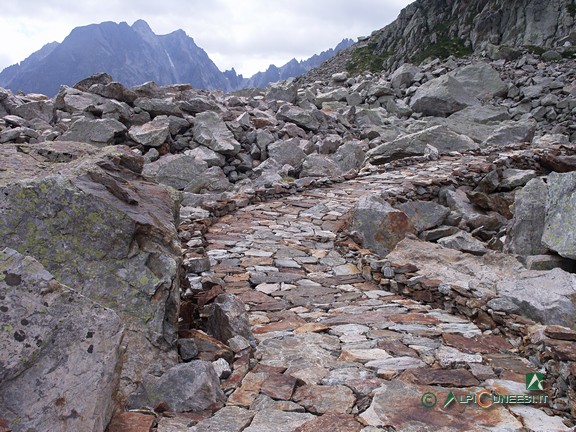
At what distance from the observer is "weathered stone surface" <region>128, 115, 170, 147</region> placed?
16.9m

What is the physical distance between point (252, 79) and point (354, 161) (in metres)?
170

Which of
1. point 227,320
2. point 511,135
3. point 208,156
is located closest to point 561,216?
point 227,320

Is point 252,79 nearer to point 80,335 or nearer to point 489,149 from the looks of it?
point 489,149

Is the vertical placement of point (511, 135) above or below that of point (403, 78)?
below

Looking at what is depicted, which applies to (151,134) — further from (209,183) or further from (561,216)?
(561,216)

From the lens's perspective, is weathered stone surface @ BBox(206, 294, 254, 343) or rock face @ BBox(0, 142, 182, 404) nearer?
rock face @ BBox(0, 142, 182, 404)

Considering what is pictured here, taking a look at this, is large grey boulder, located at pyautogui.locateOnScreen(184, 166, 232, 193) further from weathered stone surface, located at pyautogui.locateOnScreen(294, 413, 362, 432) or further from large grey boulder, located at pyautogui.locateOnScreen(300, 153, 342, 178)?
weathered stone surface, located at pyautogui.locateOnScreen(294, 413, 362, 432)

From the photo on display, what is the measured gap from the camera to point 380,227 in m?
8.67

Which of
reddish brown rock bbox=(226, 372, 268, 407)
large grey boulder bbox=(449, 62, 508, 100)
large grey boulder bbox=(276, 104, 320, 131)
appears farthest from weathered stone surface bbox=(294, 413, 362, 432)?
large grey boulder bbox=(449, 62, 508, 100)

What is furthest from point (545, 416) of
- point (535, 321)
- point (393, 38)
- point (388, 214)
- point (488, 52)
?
point (393, 38)

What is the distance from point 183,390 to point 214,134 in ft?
49.0

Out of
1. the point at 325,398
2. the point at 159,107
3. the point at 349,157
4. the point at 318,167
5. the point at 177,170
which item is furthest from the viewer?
the point at 159,107

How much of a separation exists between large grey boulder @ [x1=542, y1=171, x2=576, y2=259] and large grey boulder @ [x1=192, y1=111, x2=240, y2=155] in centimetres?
1109

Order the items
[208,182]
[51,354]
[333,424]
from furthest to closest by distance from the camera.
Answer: [208,182], [333,424], [51,354]
